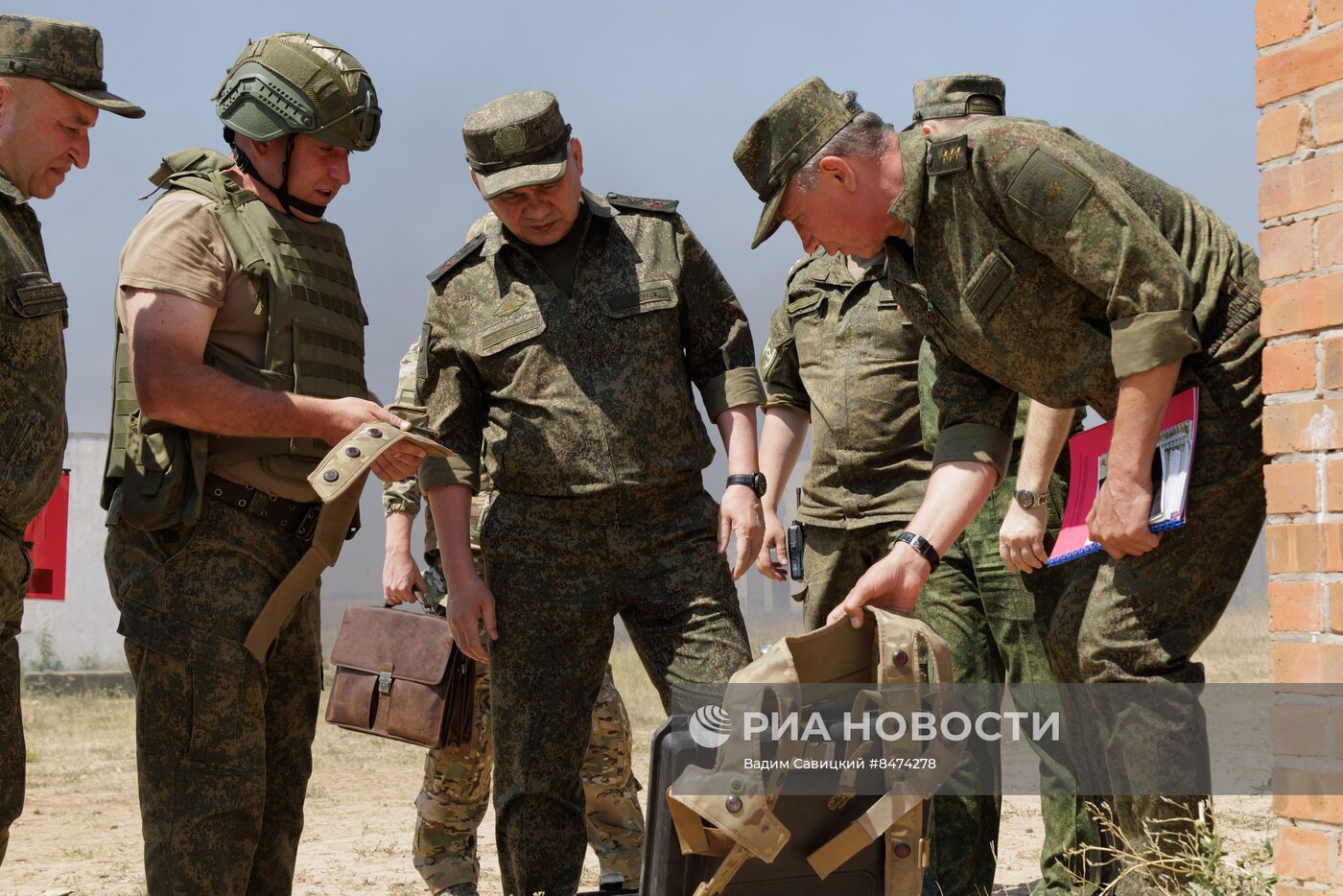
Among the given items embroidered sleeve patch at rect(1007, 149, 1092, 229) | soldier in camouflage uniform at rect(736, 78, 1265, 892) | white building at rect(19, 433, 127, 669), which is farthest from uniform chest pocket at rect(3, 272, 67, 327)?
white building at rect(19, 433, 127, 669)

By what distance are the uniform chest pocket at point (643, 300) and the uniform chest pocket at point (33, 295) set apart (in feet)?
4.90

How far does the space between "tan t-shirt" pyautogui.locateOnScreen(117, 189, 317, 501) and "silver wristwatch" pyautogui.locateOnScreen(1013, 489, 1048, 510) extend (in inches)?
74.7

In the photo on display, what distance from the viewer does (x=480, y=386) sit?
14.6 ft

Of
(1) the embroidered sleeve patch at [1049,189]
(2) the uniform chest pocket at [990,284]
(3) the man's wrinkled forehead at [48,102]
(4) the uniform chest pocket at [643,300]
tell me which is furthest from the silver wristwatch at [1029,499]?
(3) the man's wrinkled forehead at [48,102]

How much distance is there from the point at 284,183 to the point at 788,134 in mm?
1493

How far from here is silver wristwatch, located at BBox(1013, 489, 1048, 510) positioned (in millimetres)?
3902

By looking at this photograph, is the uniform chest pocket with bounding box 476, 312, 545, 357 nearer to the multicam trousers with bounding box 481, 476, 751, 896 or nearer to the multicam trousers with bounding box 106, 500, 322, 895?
the multicam trousers with bounding box 481, 476, 751, 896

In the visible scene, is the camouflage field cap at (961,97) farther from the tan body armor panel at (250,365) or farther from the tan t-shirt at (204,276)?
the tan t-shirt at (204,276)

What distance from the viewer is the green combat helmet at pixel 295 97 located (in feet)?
12.9

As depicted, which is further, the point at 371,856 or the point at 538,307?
the point at 371,856

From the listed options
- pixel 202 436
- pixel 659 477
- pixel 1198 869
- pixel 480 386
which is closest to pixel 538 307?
pixel 480 386

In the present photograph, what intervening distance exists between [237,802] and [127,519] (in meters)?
0.76

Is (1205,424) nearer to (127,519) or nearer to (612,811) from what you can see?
(127,519)

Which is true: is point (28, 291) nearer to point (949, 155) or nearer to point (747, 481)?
point (747, 481)
